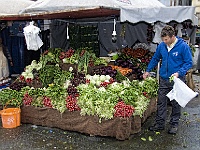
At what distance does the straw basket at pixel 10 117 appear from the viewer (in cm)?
573

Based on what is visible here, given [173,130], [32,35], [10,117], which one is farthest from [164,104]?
[32,35]

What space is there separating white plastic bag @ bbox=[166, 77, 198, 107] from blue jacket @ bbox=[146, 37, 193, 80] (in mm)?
186

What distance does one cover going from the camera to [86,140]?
529cm

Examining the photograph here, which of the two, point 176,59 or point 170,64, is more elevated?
point 176,59

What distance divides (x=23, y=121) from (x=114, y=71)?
2523 millimetres

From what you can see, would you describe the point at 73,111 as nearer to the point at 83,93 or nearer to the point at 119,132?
the point at 83,93

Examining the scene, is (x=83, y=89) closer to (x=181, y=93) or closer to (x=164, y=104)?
(x=164, y=104)

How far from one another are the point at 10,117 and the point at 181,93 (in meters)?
3.68

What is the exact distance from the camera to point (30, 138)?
213 inches

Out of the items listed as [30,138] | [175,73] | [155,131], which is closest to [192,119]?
[155,131]

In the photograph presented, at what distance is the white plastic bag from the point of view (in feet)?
16.3

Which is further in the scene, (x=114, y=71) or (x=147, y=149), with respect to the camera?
(x=114, y=71)

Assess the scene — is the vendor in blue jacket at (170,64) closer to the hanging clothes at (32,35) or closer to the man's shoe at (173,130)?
the man's shoe at (173,130)

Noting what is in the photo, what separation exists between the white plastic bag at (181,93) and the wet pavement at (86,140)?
0.83 meters
